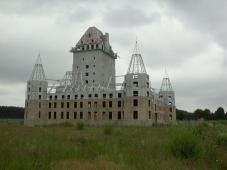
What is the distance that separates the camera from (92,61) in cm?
8938

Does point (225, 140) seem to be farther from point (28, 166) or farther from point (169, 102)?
point (169, 102)

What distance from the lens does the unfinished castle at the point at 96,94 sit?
247 ft

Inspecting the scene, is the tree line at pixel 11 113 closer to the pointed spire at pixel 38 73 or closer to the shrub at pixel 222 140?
the pointed spire at pixel 38 73

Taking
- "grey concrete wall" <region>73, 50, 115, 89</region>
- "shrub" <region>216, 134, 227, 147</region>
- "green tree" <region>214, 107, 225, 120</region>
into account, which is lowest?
"shrub" <region>216, 134, 227, 147</region>

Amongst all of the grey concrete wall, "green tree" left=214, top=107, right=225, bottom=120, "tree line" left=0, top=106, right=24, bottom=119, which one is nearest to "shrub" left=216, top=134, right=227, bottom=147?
the grey concrete wall

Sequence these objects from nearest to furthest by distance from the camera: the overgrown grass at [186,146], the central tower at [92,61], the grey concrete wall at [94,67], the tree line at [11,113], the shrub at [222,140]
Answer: the overgrown grass at [186,146] → the shrub at [222,140] → the grey concrete wall at [94,67] → the central tower at [92,61] → the tree line at [11,113]

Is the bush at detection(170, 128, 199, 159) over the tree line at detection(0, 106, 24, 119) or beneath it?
beneath

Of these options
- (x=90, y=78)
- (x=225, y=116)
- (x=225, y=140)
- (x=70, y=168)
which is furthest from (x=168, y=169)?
(x=225, y=116)

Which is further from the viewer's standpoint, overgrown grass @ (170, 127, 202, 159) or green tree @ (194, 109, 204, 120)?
green tree @ (194, 109, 204, 120)

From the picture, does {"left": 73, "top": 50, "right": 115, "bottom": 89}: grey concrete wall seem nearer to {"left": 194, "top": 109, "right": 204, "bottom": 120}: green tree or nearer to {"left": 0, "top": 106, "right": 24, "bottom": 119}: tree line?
{"left": 194, "top": 109, "right": 204, "bottom": 120}: green tree

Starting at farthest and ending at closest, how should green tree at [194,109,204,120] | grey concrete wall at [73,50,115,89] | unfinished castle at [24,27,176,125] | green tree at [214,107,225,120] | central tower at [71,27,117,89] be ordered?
green tree at [194,109,204,120], green tree at [214,107,225,120], central tower at [71,27,117,89], grey concrete wall at [73,50,115,89], unfinished castle at [24,27,176,125]

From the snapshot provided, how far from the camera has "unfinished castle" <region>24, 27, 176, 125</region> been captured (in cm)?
7531

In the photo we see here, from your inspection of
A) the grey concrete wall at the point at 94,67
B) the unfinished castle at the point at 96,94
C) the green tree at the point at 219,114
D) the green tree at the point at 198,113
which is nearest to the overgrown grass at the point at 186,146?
the unfinished castle at the point at 96,94

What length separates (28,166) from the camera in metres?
8.81
